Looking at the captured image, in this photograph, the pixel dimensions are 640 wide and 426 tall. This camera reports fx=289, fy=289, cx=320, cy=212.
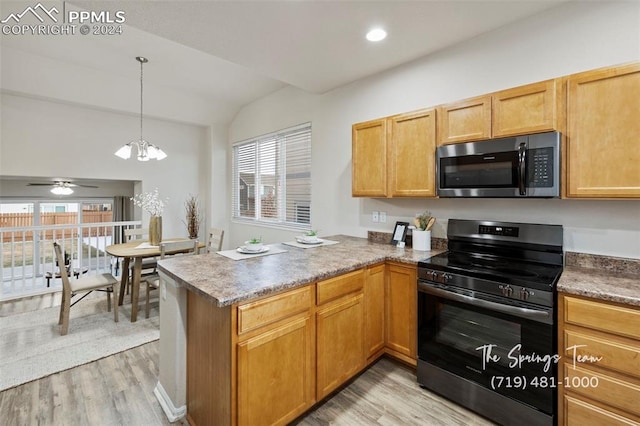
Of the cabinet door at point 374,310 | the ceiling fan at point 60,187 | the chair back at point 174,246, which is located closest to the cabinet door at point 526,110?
the cabinet door at point 374,310

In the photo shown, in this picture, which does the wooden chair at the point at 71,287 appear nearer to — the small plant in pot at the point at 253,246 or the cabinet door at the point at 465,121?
Answer: the small plant in pot at the point at 253,246

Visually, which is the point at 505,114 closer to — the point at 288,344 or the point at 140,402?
the point at 288,344

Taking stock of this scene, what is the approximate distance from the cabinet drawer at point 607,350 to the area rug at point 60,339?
3.44m

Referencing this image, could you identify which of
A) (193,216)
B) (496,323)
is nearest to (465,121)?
(496,323)

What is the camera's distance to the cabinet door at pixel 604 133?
5.41 feet

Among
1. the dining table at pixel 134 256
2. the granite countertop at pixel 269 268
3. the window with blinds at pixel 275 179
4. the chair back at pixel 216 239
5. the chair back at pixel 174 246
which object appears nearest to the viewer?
the granite countertop at pixel 269 268

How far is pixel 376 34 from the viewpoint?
2.38 m

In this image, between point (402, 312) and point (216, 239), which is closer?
point (402, 312)

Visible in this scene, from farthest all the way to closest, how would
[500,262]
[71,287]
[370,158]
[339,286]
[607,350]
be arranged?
[71,287], [370,158], [500,262], [339,286], [607,350]

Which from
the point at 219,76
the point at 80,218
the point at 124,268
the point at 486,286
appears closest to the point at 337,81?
the point at 219,76

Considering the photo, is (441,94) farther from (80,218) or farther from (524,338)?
(80,218)

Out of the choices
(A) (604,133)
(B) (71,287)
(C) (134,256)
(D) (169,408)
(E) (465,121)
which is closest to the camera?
(A) (604,133)

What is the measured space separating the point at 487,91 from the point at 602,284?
163 cm

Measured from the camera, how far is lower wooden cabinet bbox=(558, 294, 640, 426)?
1426 mm
